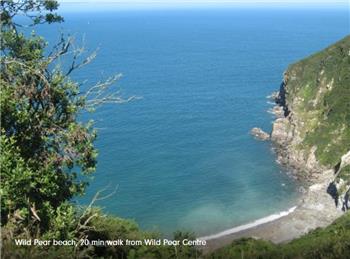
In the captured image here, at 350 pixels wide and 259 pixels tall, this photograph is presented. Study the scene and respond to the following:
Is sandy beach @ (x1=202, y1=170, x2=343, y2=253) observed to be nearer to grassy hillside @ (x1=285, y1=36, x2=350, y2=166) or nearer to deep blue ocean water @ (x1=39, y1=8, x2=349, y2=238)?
deep blue ocean water @ (x1=39, y1=8, x2=349, y2=238)

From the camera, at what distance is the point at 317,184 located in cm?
7212

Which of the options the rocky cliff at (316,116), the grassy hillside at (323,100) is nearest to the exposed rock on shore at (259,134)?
the rocky cliff at (316,116)

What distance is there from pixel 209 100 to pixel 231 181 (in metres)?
49.0

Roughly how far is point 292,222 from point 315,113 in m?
35.7

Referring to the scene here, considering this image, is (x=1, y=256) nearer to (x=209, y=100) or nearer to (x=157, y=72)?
(x=209, y=100)

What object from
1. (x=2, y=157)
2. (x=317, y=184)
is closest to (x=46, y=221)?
(x=2, y=157)

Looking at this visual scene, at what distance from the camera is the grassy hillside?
8181 cm

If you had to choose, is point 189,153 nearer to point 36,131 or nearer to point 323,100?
point 323,100

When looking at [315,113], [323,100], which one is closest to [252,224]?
[315,113]

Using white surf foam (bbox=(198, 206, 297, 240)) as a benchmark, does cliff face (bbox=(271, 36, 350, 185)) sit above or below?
above

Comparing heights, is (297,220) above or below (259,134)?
below

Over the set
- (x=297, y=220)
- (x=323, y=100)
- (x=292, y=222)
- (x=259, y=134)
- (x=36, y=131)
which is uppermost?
(x=323, y=100)

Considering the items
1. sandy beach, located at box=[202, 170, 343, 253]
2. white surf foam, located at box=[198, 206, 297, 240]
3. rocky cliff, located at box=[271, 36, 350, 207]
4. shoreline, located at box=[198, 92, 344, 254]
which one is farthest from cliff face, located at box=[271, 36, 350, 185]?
white surf foam, located at box=[198, 206, 297, 240]

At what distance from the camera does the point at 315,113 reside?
92.2 m
